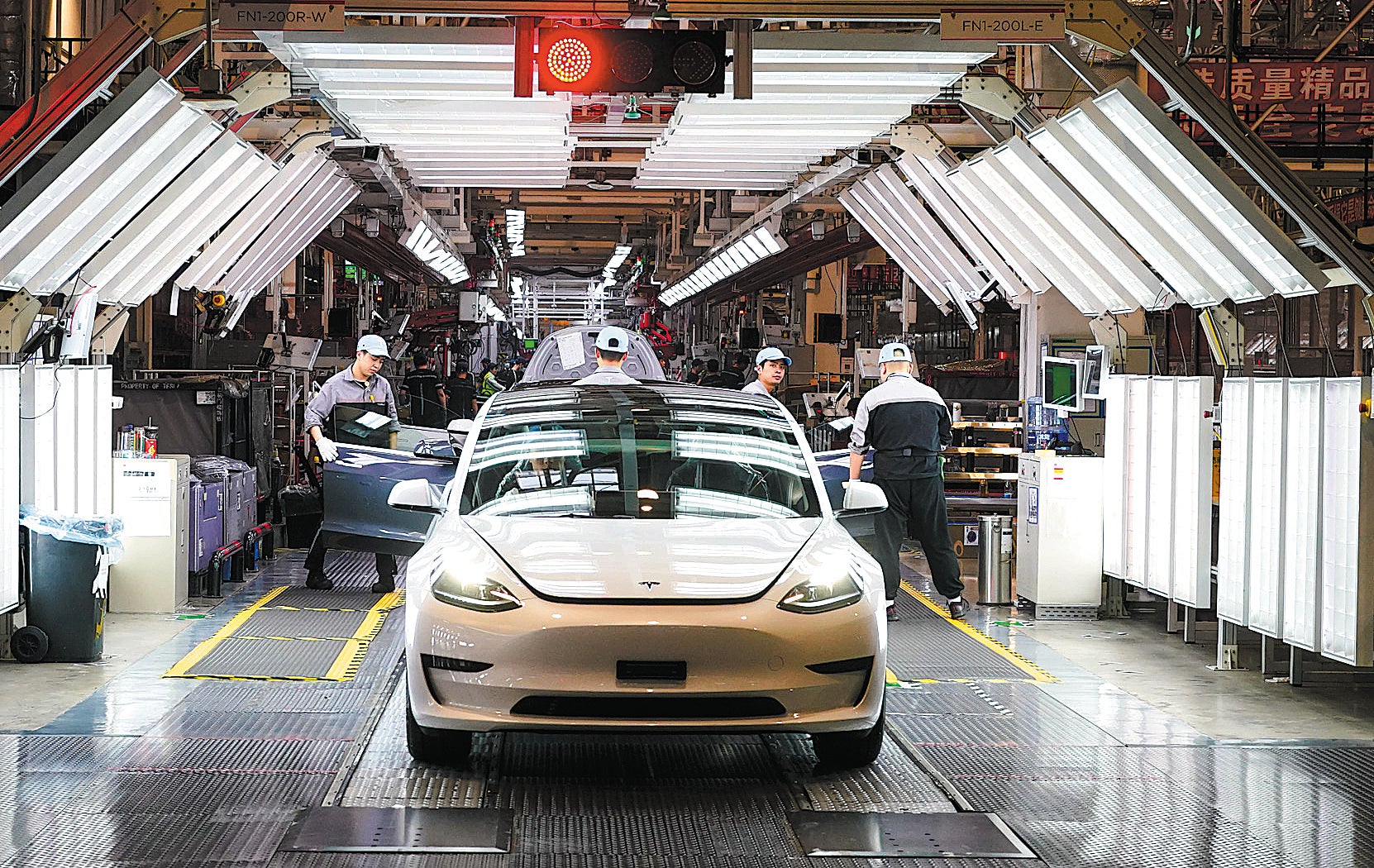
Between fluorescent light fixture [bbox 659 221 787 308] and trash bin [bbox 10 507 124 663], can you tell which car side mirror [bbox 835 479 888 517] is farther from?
fluorescent light fixture [bbox 659 221 787 308]

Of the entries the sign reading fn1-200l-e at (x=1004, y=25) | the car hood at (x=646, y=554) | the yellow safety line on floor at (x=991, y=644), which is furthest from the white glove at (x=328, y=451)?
the sign reading fn1-200l-e at (x=1004, y=25)

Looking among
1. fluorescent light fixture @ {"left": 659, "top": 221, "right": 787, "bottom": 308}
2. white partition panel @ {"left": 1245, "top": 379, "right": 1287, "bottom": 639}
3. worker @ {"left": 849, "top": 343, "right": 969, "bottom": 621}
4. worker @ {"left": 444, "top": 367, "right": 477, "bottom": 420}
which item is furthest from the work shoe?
worker @ {"left": 444, "top": 367, "right": 477, "bottom": 420}

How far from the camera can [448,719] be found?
5.23 meters

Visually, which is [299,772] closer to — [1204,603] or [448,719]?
[448,719]

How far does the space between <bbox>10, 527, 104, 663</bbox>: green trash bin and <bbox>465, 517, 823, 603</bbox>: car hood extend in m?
3.11

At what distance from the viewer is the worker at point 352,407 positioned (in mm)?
10633

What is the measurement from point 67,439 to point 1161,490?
21.7 ft

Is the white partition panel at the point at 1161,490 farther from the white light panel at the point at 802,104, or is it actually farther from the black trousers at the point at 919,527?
the white light panel at the point at 802,104

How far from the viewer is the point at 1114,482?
9.77 meters

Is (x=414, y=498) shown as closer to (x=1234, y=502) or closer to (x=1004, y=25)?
(x=1004, y=25)

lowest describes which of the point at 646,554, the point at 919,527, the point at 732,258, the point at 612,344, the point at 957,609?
the point at 957,609

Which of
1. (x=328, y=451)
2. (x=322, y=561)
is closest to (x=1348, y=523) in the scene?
(x=328, y=451)

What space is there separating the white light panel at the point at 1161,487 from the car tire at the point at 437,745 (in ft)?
16.4

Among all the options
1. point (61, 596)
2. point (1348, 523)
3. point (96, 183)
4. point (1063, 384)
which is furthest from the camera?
point (1063, 384)
